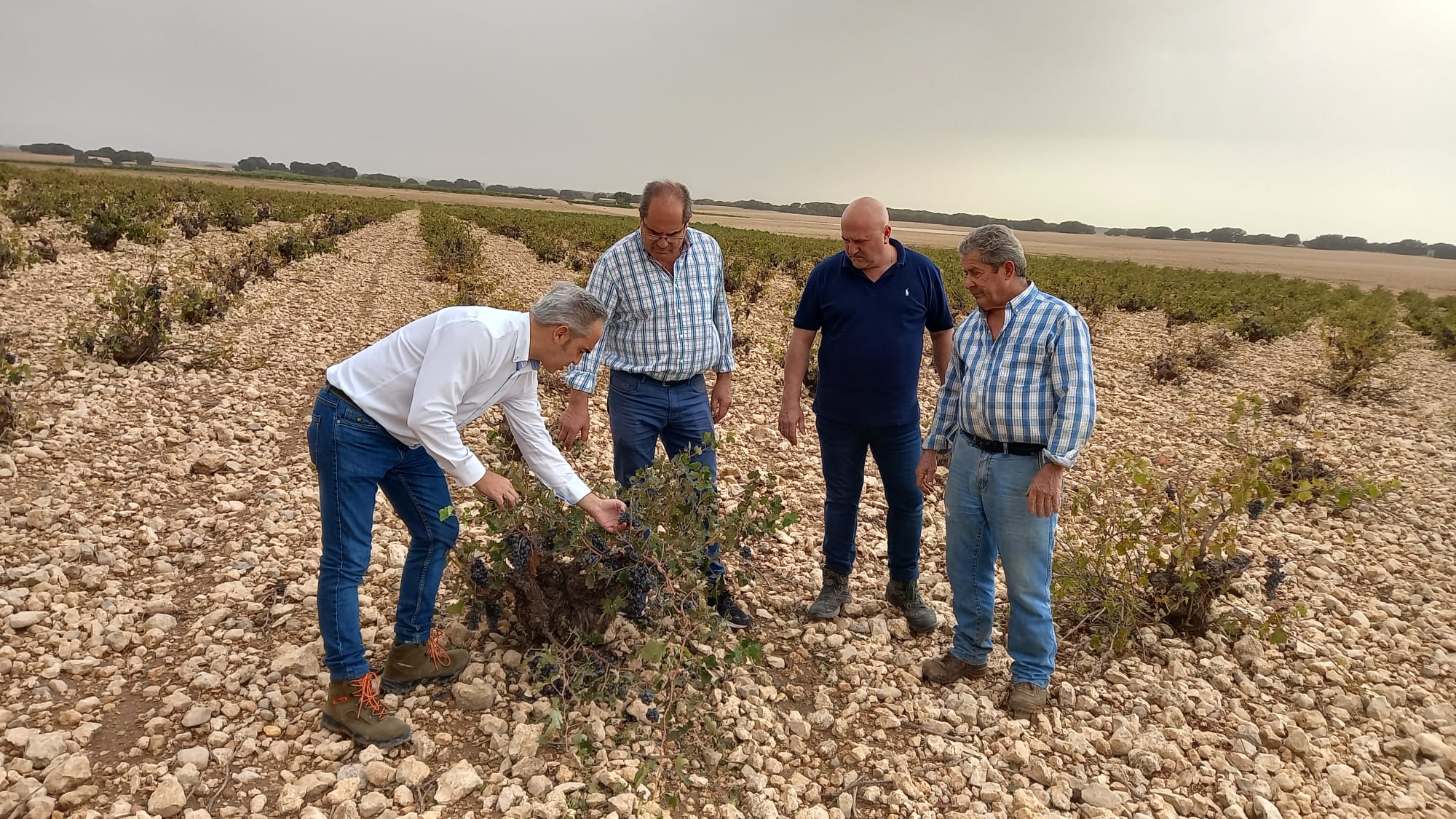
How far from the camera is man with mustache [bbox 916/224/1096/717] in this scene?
A: 2.92 meters

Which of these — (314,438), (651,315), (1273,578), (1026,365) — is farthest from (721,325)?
(1273,578)


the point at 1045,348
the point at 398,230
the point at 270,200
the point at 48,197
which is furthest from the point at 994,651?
the point at 270,200

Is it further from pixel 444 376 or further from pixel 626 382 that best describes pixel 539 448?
pixel 626 382

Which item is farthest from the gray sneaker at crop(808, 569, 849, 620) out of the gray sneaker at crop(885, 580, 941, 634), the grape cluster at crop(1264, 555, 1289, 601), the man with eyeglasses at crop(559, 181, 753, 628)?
the grape cluster at crop(1264, 555, 1289, 601)

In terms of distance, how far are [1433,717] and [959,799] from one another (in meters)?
2.31

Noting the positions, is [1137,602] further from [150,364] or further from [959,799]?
[150,364]

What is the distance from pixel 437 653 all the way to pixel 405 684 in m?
0.16

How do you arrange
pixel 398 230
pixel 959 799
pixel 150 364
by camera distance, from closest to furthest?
pixel 959 799 < pixel 150 364 < pixel 398 230

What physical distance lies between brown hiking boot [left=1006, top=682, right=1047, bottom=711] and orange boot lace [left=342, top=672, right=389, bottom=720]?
2.55 meters

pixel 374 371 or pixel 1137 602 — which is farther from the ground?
pixel 374 371

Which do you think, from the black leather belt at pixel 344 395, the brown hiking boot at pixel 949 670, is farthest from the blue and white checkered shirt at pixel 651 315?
the brown hiking boot at pixel 949 670

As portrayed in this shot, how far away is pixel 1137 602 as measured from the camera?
3807mm

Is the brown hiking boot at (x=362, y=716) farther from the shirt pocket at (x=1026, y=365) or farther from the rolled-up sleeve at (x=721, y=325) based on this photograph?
the shirt pocket at (x=1026, y=365)

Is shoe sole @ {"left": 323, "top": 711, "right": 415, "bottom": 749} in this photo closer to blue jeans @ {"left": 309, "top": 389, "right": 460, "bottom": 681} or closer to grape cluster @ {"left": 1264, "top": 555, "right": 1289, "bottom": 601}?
blue jeans @ {"left": 309, "top": 389, "right": 460, "bottom": 681}
